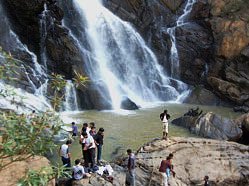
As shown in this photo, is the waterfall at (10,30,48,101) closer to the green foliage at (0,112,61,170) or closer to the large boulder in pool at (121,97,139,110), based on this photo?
the large boulder in pool at (121,97,139,110)

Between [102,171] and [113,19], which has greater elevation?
[113,19]

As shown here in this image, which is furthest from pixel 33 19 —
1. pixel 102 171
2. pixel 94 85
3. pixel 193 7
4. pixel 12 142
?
pixel 12 142

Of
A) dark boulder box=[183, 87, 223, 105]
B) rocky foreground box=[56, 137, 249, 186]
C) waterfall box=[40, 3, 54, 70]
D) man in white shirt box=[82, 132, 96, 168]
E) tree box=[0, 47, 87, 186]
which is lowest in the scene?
rocky foreground box=[56, 137, 249, 186]

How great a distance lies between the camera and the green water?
19953 millimetres

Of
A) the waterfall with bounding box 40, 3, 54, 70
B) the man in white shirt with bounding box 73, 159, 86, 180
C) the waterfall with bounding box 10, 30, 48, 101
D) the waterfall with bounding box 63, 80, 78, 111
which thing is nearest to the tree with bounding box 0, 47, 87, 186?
the man in white shirt with bounding box 73, 159, 86, 180

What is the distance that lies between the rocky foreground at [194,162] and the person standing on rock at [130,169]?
233mm

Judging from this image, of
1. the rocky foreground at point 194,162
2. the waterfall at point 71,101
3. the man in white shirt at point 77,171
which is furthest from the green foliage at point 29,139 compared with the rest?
the waterfall at point 71,101

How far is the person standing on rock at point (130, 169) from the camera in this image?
13148mm

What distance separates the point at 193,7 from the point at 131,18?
19.7 feet

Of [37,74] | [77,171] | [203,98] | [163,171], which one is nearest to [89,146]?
[77,171]

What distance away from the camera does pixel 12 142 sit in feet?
20.6

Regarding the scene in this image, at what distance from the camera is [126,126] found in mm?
24312

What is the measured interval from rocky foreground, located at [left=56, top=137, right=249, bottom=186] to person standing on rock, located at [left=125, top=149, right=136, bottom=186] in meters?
0.23

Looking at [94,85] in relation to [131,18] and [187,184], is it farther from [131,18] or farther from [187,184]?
[187,184]
